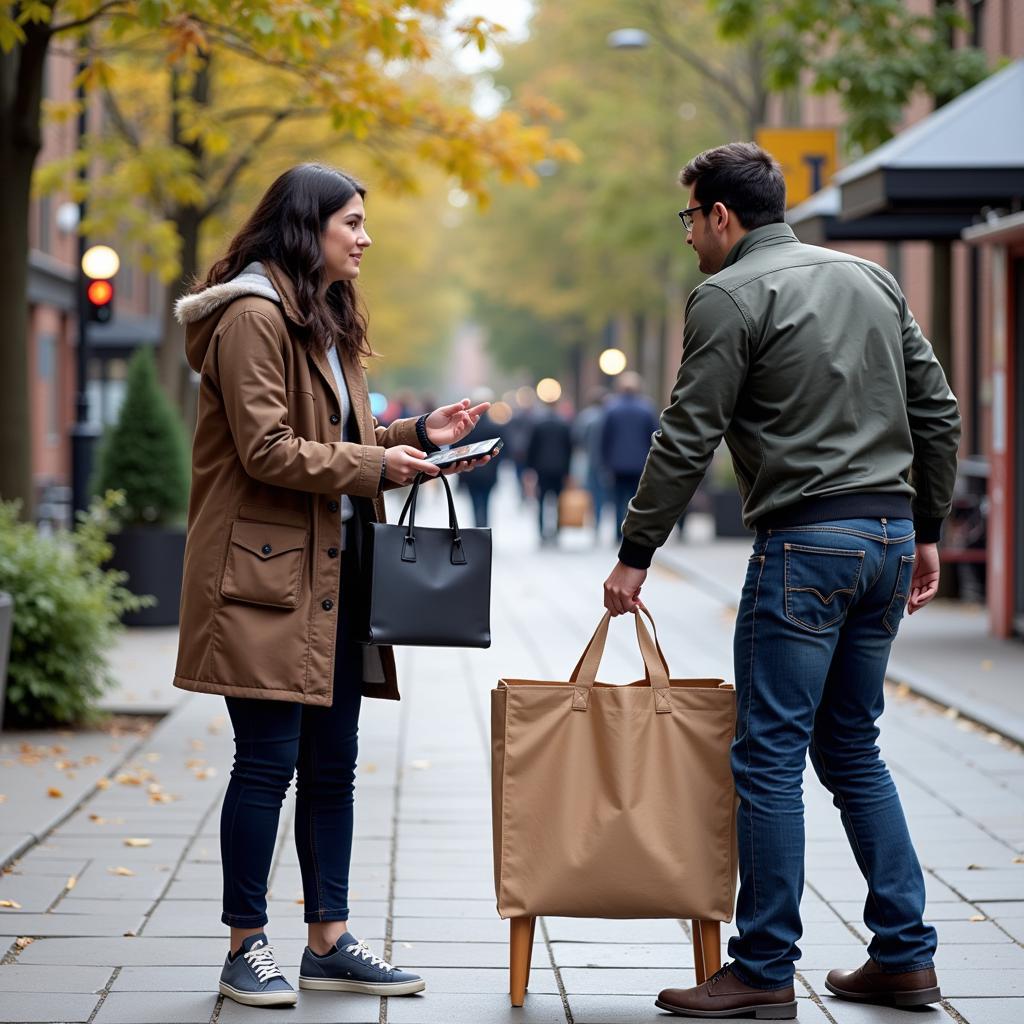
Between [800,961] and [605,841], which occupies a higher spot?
[605,841]

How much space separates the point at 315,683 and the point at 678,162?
24.6 metres

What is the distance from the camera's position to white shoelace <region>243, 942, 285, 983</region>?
13.7ft

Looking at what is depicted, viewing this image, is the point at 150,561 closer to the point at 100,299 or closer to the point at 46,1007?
the point at 100,299

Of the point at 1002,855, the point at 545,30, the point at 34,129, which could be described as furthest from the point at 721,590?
the point at 545,30

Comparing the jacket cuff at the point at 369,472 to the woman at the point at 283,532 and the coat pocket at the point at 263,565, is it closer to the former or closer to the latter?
the woman at the point at 283,532

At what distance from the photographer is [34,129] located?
9.47 m

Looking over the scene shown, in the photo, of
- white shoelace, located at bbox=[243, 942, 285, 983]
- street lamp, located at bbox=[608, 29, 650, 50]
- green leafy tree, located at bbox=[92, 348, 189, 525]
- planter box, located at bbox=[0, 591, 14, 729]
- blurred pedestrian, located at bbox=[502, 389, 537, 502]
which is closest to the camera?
white shoelace, located at bbox=[243, 942, 285, 983]

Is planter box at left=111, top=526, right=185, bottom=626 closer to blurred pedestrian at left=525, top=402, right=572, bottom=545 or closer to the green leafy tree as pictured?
the green leafy tree

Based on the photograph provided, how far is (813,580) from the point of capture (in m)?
3.99

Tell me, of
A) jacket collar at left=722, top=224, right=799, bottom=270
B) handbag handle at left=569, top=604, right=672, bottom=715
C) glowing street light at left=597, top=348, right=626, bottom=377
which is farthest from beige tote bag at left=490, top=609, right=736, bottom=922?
glowing street light at left=597, top=348, right=626, bottom=377

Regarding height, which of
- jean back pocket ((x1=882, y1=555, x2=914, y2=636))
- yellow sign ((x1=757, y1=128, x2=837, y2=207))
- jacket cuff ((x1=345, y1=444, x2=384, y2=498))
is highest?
yellow sign ((x1=757, y1=128, x2=837, y2=207))

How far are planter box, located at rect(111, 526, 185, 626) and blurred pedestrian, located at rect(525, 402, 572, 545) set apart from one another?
1017 cm

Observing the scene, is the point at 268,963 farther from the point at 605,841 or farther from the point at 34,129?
the point at 34,129

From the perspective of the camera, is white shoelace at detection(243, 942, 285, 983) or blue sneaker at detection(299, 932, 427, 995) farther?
blue sneaker at detection(299, 932, 427, 995)
